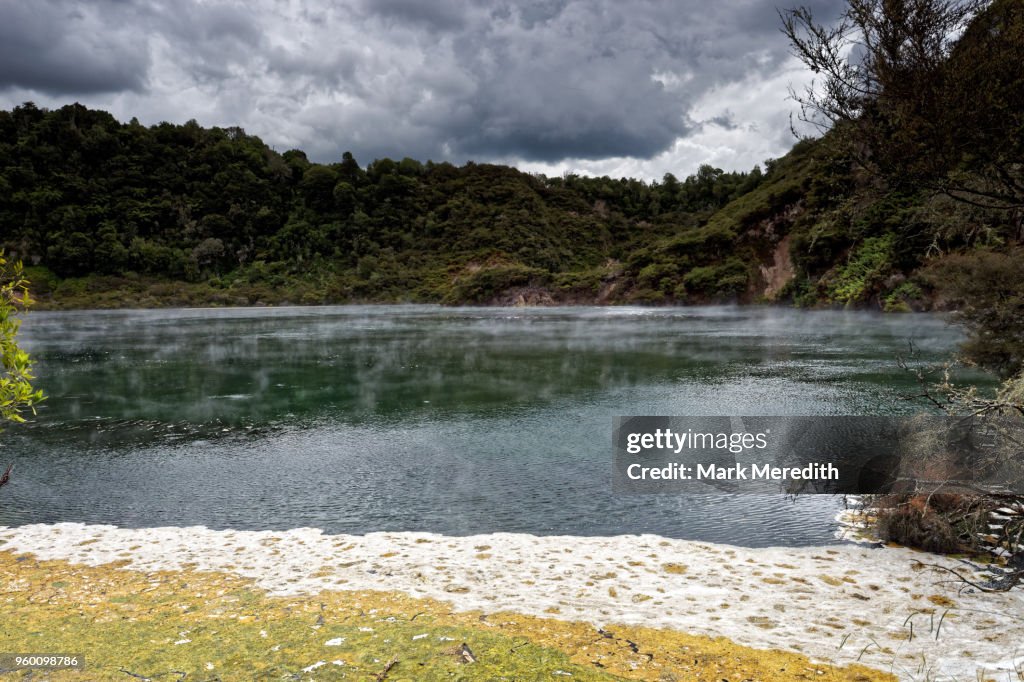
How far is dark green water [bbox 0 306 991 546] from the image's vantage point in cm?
934

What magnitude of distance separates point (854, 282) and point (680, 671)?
62617 millimetres

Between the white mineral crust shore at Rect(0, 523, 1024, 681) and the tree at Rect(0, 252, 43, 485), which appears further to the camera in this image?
the tree at Rect(0, 252, 43, 485)

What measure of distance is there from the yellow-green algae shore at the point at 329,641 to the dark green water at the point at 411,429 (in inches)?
111

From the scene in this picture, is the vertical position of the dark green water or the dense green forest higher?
the dense green forest

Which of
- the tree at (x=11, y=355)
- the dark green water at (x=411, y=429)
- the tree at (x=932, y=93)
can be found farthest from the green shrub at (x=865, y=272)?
the tree at (x=11, y=355)

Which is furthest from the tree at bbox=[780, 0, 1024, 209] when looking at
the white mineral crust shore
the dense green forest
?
the dense green forest

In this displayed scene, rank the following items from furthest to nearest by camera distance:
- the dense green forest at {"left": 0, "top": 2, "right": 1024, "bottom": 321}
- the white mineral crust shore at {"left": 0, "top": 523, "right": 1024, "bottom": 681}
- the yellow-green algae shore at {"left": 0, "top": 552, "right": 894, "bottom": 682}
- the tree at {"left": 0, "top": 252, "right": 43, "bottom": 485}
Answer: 1. the dense green forest at {"left": 0, "top": 2, "right": 1024, "bottom": 321}
2. the tree at {"left": 0, "top": 252, "right": 43, "bottom": 485}
3. the white mineral crust shore at {"left": 0, "top": 523, "right": 1024, "bottom": 681}
4. the yellow-green algae shore at {"left": 0, "top": 552, "right": 894, "bottom": 682}

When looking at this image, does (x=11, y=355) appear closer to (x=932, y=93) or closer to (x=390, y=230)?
(x=932, y=93)

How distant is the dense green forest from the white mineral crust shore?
174 feet

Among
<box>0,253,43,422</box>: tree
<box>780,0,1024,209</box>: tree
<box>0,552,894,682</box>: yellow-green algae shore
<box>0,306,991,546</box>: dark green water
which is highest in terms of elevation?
<box>780,0,1024,209</box>: tree

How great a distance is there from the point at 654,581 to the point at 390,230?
145 m

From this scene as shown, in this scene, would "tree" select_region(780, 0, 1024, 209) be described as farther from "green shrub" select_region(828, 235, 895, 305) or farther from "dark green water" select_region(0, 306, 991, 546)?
"green shrub" select_region(828, 235, 895, 305)

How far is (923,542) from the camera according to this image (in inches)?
295

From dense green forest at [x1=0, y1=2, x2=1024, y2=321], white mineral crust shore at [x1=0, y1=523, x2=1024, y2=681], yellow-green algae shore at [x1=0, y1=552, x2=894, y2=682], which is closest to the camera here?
yellow-green algae shore at [x1=0, y1=552, x2=894, y2=682]
